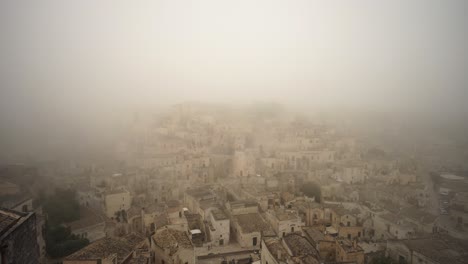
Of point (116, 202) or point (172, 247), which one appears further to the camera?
point (116, 202)

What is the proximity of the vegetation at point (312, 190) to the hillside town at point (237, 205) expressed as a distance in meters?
0.08

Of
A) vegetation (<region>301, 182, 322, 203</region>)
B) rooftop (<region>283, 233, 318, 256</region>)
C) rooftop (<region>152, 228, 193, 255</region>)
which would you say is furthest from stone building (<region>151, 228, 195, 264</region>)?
vegetation (<region>301, 182, 322, 203</region>)

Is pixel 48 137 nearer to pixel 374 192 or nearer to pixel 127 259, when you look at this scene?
pixel 127 259

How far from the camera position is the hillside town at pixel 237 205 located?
30.4 feet

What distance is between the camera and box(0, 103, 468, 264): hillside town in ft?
30.4

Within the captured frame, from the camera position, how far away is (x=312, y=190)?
16188mm

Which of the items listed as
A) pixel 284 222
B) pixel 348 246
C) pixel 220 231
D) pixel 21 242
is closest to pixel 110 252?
pixel 220 231

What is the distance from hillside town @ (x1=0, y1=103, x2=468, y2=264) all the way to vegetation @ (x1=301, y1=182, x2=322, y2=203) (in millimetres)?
84

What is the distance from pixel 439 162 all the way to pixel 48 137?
27.9 meters

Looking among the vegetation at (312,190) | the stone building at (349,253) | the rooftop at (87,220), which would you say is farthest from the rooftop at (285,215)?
the rooftop at (87,220)

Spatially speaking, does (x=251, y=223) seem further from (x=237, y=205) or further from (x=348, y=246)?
(x=348, y=246)

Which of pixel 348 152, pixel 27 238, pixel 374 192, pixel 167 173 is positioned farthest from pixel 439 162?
pixel 27 238

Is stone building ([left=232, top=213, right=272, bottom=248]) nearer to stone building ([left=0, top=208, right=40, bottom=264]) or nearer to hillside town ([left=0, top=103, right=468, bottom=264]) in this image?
hillside town ([left=0, top=103, right=468, bottom=264])

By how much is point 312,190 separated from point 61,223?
11.3 m
